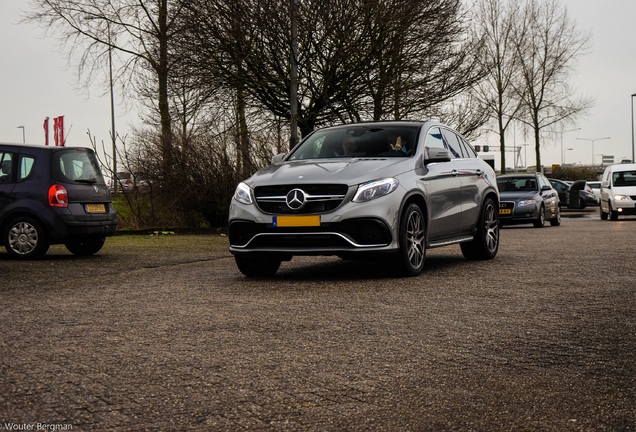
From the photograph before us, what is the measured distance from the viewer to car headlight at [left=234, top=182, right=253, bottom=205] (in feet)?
34.4

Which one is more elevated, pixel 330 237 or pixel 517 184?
pixel 517 184

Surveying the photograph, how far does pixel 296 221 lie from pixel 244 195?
791mm

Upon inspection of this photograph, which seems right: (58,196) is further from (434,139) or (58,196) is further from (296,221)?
(434,139)

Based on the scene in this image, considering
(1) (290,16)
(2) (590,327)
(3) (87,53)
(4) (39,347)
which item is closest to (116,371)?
(4) (39,347)

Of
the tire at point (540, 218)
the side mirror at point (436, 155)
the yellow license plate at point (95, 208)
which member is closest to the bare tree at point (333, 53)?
the tire at point (540, 218)

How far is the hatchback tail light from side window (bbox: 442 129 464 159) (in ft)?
17.7

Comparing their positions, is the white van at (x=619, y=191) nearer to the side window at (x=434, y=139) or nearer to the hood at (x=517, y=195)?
the hood at (x=517, y=195)

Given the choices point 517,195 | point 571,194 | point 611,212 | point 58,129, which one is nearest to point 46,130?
point 58,129

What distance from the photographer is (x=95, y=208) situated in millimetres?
14289

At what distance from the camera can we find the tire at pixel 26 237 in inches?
545

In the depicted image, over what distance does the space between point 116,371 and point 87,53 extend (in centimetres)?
2826

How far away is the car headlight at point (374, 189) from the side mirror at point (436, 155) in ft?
3.71

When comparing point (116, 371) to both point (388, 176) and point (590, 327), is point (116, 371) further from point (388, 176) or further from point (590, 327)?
point (388, 176)

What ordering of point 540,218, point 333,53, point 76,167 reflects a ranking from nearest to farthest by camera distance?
point 76,167, point 333,53, point 540,218
